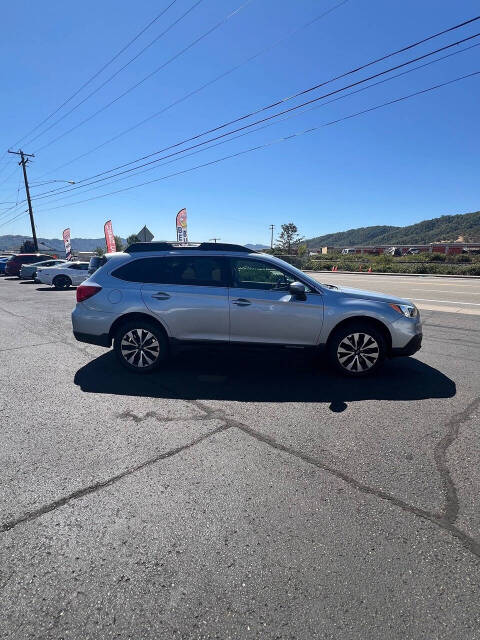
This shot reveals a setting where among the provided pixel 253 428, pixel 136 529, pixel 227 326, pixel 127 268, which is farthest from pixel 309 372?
pixel 136 529

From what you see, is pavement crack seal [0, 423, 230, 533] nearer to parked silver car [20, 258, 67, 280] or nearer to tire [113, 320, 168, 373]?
tire [113, 320, 168, 373]

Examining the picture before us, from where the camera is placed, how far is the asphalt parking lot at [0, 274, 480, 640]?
1.64m

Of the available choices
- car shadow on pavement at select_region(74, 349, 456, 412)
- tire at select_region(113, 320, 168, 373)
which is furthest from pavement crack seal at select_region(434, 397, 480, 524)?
tire at select_region(113, 320, 168, 373)

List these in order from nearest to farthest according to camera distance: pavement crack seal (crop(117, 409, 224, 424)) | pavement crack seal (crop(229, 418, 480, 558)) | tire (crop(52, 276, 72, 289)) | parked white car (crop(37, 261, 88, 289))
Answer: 1. pavement crack seal (crop(229, 418, 480, 558))
2. pavement crack seal (crop(117, 409, 224, 424))
3. parked white car (crop(37, 261, 88, 289))
4. tire (crop(52, 276, 72, 289))

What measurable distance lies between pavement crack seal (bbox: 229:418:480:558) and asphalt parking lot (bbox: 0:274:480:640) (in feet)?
0.04

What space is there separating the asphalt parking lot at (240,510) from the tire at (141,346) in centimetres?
50

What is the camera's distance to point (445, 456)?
290cm

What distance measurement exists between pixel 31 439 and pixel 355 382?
11.8 ft

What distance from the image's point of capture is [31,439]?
124 inches

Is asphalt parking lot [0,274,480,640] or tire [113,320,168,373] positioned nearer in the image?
asphalt parking lot [0,274,480,640]

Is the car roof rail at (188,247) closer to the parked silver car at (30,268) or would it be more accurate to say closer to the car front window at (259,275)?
the car front window at (259,275)

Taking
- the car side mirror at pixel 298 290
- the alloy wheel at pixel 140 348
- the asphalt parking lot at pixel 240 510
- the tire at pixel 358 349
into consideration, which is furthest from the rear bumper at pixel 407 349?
the alloy wheel at pixel 140 348

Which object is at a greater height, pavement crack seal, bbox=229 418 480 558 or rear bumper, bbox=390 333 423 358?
rear bumper, bbox=390 333 423 358

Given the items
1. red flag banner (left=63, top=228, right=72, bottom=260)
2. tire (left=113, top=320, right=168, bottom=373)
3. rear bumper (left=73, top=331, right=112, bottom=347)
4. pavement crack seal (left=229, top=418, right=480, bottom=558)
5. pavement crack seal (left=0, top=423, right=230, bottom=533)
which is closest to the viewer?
pavement crack seal (left=229, top=418, right=480, bottom=558)
